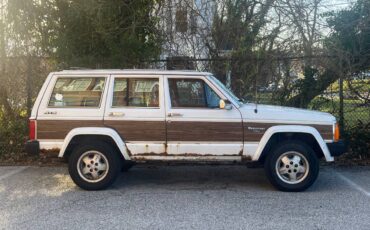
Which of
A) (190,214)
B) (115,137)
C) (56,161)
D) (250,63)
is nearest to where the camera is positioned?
(190,214)

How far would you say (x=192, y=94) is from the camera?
22.7 feet

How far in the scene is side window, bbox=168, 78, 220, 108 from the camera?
22.6 ft

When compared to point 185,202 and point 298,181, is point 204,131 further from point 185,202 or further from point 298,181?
point 298,181

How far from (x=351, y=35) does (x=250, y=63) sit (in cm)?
231

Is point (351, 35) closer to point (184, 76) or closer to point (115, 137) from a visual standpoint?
point (184, 76)

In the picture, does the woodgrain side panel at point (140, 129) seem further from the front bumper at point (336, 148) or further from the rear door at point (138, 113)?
the front bumper at point (336, 148)

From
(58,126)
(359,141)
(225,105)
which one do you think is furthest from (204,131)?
(359,141)

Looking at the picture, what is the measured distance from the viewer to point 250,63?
9891 millimetres

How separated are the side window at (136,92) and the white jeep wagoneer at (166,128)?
15mm

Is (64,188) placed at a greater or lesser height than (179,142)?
lesser

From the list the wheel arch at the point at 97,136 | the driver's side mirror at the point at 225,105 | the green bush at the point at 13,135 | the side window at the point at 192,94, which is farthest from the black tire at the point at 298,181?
the green bush at the point at 13,135

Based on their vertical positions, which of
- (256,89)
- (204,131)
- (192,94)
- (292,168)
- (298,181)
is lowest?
Result: (298,181)

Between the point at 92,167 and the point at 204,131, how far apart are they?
1807mm

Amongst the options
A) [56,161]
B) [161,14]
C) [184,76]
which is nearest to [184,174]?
[184,76]
